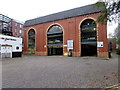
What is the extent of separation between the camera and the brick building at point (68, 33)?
53.6 ft

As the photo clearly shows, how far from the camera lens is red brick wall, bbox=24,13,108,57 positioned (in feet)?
52.2

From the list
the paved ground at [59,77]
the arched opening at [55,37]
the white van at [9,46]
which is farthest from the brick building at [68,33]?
the paved ground at [59,77]

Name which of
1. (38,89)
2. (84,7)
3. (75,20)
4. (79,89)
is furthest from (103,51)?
(38,89)

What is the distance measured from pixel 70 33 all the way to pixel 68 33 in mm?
526

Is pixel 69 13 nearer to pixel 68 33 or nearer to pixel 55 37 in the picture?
pixel 68 33

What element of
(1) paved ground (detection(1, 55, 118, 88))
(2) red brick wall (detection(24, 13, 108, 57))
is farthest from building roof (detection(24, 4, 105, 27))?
(1) paved ground (detection(1, 55, 118, 88))

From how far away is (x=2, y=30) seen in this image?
60.4 ft

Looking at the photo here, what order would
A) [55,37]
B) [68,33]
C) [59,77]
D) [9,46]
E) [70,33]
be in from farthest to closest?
[55,37] < [68,33] < [70,33] < [9,46] < [59,77]

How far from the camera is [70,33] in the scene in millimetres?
A: 19000

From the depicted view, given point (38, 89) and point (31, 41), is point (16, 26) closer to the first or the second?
point (31, 41)

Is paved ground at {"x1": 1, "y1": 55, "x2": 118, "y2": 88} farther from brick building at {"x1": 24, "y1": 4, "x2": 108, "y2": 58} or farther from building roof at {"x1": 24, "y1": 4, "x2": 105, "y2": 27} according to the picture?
building roof at {"x1": 24, "y1": 4, "x2": 105, "y2": 27}

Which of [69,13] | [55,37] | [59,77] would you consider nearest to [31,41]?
[55,37]

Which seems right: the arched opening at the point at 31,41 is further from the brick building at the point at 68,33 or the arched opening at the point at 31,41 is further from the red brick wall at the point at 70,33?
the red brick wall at the point at 70,33

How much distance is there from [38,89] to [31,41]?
2413 centimetres
